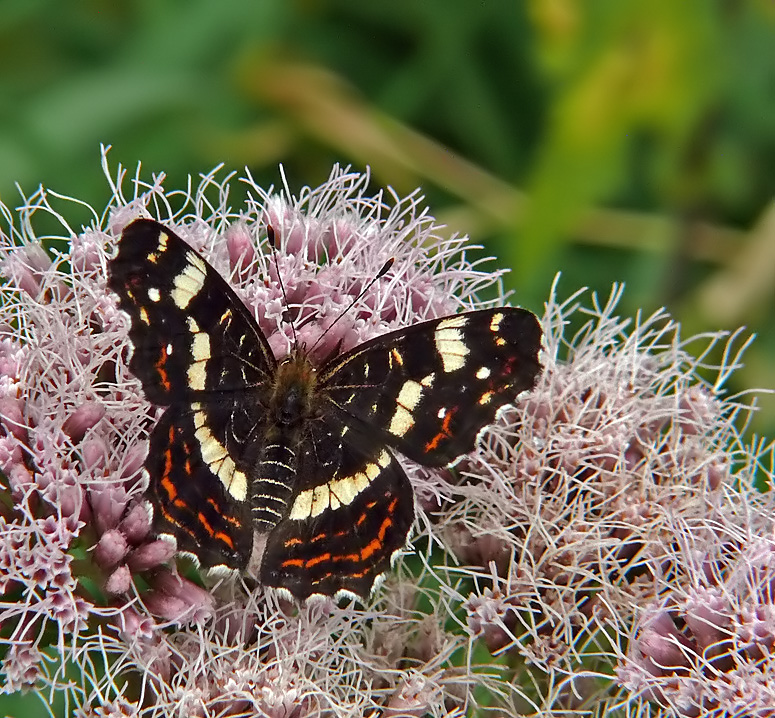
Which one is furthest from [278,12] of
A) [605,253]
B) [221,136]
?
[605,253]

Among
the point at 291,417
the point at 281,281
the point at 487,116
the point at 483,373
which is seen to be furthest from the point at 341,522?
the point at 487,116

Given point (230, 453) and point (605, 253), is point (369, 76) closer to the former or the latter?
point (605, 253)

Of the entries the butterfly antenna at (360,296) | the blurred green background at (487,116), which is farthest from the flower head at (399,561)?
the blurred green background at (487,116)

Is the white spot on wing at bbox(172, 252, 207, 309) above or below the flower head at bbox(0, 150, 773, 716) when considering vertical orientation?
above

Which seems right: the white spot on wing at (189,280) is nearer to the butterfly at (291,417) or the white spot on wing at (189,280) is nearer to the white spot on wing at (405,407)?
the butterfly at (291,417)

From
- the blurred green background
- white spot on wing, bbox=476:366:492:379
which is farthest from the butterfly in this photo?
the blurred green background

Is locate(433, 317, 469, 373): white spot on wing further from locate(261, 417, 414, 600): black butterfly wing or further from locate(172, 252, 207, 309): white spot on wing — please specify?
locate(172, 252, 207, 309): white spot on wing
